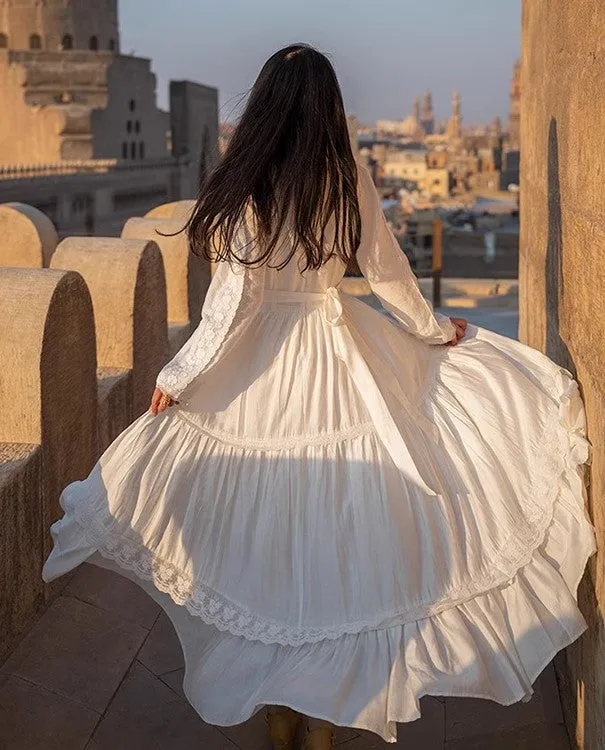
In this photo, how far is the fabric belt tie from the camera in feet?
8.89

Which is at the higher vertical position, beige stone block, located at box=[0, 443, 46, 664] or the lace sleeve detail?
the lace sleeve detail

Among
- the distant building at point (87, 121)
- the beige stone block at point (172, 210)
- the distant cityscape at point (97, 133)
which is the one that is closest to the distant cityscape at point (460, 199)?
the distant cityscape at point (97, 133)

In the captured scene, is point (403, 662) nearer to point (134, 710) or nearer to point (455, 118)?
point (134, 710)

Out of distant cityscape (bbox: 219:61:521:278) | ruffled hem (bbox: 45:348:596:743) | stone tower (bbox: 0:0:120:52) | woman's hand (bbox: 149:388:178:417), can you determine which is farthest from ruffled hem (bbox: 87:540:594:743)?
stone tower (bbox: 0:0:120:52)

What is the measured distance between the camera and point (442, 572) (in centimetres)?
267

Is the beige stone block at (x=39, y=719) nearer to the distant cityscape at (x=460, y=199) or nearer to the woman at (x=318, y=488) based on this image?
the woman at (x=318, y=488)

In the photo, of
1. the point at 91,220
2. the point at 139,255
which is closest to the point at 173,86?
the point at 91,220

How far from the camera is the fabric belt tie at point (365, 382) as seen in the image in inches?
107

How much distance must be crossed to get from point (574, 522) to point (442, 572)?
330mm

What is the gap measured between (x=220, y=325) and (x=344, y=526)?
56cm

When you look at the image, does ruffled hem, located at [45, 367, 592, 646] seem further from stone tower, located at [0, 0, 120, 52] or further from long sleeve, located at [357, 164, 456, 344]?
stone tower, located at [0, 0, 120, 52]

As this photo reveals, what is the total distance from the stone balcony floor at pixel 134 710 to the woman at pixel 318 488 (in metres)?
0.35

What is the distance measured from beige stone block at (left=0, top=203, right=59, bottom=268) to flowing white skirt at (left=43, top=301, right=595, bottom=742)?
3318mm

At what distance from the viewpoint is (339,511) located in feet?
8.84
